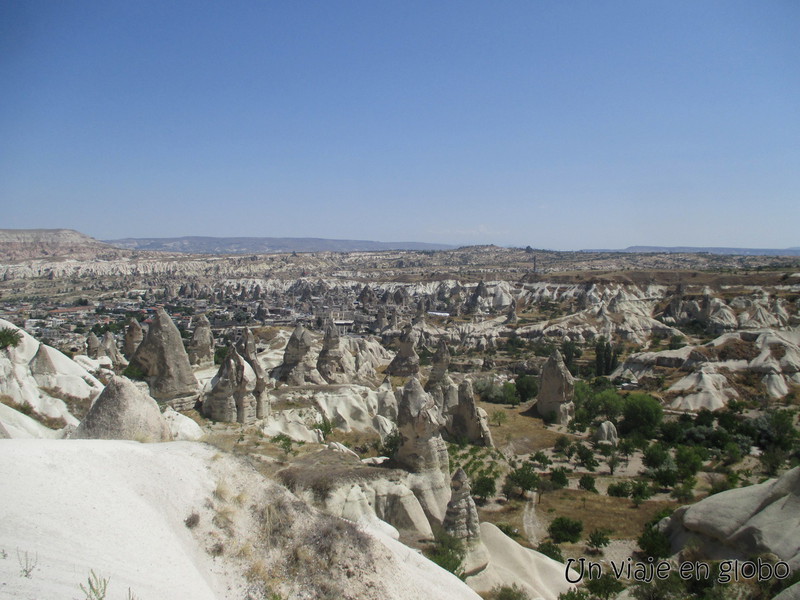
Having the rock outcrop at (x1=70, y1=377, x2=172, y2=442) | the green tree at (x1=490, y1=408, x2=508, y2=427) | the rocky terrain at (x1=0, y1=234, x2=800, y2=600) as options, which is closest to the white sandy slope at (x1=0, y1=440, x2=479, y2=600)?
the rocky terrain at (x1=0, y1=234, x2=800, y2=600)

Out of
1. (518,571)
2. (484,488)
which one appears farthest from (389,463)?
(484,488)

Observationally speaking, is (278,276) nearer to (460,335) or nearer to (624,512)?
(460,335)

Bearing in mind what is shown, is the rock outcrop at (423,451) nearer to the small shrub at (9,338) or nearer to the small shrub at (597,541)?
the small shrub at (597,541)

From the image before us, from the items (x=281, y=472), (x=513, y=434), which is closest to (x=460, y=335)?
(x=513, y=434)

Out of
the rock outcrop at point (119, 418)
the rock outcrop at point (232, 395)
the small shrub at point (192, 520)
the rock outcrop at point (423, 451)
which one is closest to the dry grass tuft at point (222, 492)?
the small shrub at point (192, 520)

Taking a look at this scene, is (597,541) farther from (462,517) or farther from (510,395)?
(510,395)

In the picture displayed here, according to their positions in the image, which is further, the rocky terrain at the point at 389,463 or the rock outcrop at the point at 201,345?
the rock outcrop at the point at 201,345

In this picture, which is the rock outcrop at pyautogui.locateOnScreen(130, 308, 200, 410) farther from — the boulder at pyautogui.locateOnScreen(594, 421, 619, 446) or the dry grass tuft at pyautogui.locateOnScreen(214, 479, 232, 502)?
the boulder at pyautogui.locateOnScreen(594, 421, 619, 446)
